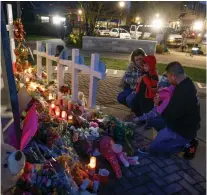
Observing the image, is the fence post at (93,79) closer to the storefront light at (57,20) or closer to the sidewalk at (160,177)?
the sidewalk at (160,177)

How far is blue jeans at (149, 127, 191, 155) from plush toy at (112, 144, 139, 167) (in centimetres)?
36

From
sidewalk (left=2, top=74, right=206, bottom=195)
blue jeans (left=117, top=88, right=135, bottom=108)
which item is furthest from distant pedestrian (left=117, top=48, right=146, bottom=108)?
sidewalk (left=2, top=74, right=206, bottom=195)

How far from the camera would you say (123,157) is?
10.8ft

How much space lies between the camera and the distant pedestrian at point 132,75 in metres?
4.72

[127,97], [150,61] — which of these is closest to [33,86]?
[127,97]

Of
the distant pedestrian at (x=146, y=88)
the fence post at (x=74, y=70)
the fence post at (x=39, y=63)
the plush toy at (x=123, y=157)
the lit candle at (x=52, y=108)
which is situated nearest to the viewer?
the plush toy at (x=123, y=157)

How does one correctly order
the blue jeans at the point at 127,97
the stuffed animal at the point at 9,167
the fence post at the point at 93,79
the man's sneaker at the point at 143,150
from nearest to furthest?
the stuffed animal at the point at 9,167 < the man's sneaker at the point at 143,150 < the fence post at the point at 93,79 < the blue jeans at the point at 127,97

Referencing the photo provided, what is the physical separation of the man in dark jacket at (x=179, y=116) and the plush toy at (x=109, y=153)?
615mm

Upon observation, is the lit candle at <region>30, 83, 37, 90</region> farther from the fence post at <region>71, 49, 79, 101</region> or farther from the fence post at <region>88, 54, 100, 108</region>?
the fence post at <region>88, 54, 100, 108</region>

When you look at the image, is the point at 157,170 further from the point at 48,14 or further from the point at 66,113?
the point at 48,14

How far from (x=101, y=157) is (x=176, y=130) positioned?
3.85 feet

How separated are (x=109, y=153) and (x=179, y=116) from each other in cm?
113

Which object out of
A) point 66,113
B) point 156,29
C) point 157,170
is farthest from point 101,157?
point 156,29

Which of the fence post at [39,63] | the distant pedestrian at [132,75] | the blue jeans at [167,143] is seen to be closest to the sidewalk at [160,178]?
the blue jeans at [167,143]
